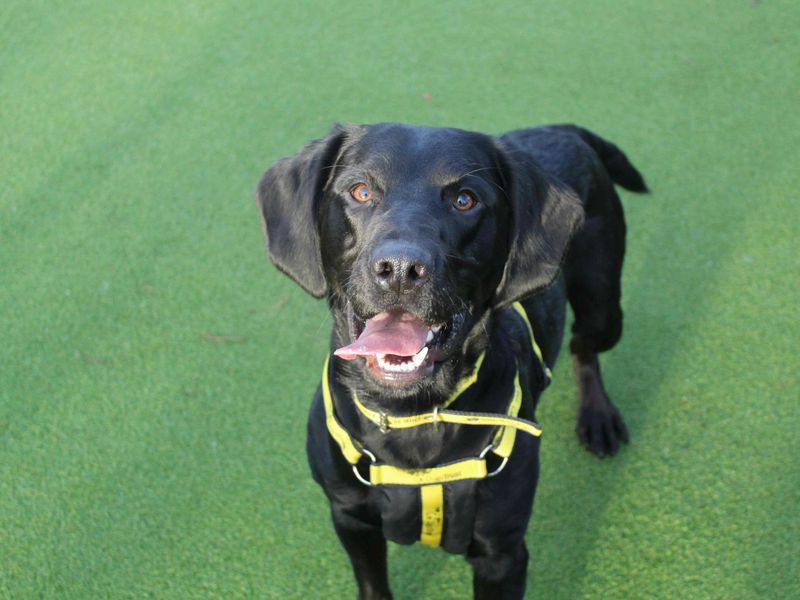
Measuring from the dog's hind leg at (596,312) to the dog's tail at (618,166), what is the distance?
1.03 ft

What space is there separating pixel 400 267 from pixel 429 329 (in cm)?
26

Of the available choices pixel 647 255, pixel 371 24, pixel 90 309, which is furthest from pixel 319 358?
pixel 371 24

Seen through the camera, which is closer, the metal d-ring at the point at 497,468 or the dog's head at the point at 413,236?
the dog's head at the point at 413,236

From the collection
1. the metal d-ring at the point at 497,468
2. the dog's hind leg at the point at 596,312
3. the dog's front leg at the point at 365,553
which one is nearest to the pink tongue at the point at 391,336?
the metal d-ring at the point at 497,468

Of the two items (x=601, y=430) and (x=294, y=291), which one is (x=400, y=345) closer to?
(x=601, y=430)

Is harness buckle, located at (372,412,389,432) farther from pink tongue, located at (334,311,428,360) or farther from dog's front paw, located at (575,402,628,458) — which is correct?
dog's front paw, located at (575,402,628,458)

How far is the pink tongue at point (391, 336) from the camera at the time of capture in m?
2.20

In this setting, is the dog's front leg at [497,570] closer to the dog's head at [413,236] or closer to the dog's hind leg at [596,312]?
the dog's head at [413,236]

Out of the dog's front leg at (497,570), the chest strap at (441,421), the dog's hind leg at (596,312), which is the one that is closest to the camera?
the chest strap at (441,421)

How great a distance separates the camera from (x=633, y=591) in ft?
9.96

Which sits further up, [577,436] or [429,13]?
[429,13]

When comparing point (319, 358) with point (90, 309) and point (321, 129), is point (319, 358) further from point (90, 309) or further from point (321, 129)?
point (321, 129)

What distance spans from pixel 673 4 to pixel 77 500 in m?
5.08

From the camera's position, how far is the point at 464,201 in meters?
2.39
